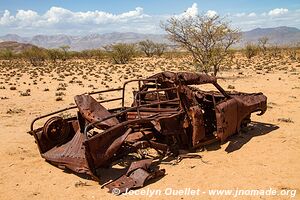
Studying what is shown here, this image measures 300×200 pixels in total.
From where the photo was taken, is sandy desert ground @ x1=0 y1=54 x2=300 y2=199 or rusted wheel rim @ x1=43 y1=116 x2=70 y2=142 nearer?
→ sandy desert ground @ x1=0 y1=54 x2=300 y2=199

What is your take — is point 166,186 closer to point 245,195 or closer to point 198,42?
point 245,195

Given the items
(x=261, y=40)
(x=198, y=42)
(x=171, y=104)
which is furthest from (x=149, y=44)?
(x=171, y=104)

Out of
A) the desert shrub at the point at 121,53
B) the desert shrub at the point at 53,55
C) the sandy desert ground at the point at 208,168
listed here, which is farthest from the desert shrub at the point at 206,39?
the desert shrub at the point at 53,55

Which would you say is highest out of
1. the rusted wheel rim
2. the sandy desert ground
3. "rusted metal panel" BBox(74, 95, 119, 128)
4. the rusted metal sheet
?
"rusted metal panel" BBox(74, 95, 119, 128)

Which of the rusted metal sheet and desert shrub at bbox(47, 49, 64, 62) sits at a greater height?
desert shrub at bbox(47, 49, 64, 62)

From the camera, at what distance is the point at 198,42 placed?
75.9 feet

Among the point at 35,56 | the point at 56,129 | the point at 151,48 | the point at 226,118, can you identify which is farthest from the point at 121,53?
the point at 226,118

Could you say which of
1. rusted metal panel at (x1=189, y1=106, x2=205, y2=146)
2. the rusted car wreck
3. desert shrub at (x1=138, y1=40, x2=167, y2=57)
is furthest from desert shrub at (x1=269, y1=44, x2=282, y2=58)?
rusted metal panel at (x1=189, y1=106, x2=205, y2=146)

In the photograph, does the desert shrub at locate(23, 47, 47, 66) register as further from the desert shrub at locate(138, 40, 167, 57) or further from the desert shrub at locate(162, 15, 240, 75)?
the desert shrub at locate(162, 15, 240, 75)

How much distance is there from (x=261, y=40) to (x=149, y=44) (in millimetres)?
21815

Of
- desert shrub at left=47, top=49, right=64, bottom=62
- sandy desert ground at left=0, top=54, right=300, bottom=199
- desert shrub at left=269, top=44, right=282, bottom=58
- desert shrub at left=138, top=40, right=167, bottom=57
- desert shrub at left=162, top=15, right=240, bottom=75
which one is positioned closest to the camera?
sandy desert ground at left=0, top=54, right=300, bottom=199

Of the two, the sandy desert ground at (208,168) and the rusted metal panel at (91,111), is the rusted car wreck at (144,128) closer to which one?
the rusted metal panel at (91,111)

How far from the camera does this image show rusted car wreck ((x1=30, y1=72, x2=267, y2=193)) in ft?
21.4

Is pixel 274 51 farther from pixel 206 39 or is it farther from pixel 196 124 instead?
pixel 196 124
